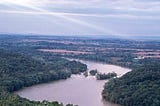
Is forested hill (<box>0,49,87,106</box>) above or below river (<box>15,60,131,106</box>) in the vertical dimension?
above

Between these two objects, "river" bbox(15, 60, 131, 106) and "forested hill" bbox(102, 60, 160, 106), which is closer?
"forested hill" bbox(102, 60, 160, 106)

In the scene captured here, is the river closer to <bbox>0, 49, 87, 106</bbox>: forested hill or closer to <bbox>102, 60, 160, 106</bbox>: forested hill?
<bbox>0, 49, 87, 106</bbox>: forested hill

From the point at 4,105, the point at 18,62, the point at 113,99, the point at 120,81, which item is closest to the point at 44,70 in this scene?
the point at 18,62

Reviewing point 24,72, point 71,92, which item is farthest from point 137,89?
point 24,72

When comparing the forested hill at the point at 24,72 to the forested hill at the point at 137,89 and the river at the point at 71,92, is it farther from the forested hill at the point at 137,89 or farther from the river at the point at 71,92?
the forested hill at the point at 137,89

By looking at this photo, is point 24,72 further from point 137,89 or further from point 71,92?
point 137,89

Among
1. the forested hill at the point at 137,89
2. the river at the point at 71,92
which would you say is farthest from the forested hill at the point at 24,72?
the forested hill at the point at 137,89

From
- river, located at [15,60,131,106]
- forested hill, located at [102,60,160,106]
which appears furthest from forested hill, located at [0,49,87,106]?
forested hill, located at [102,60,160,106]
